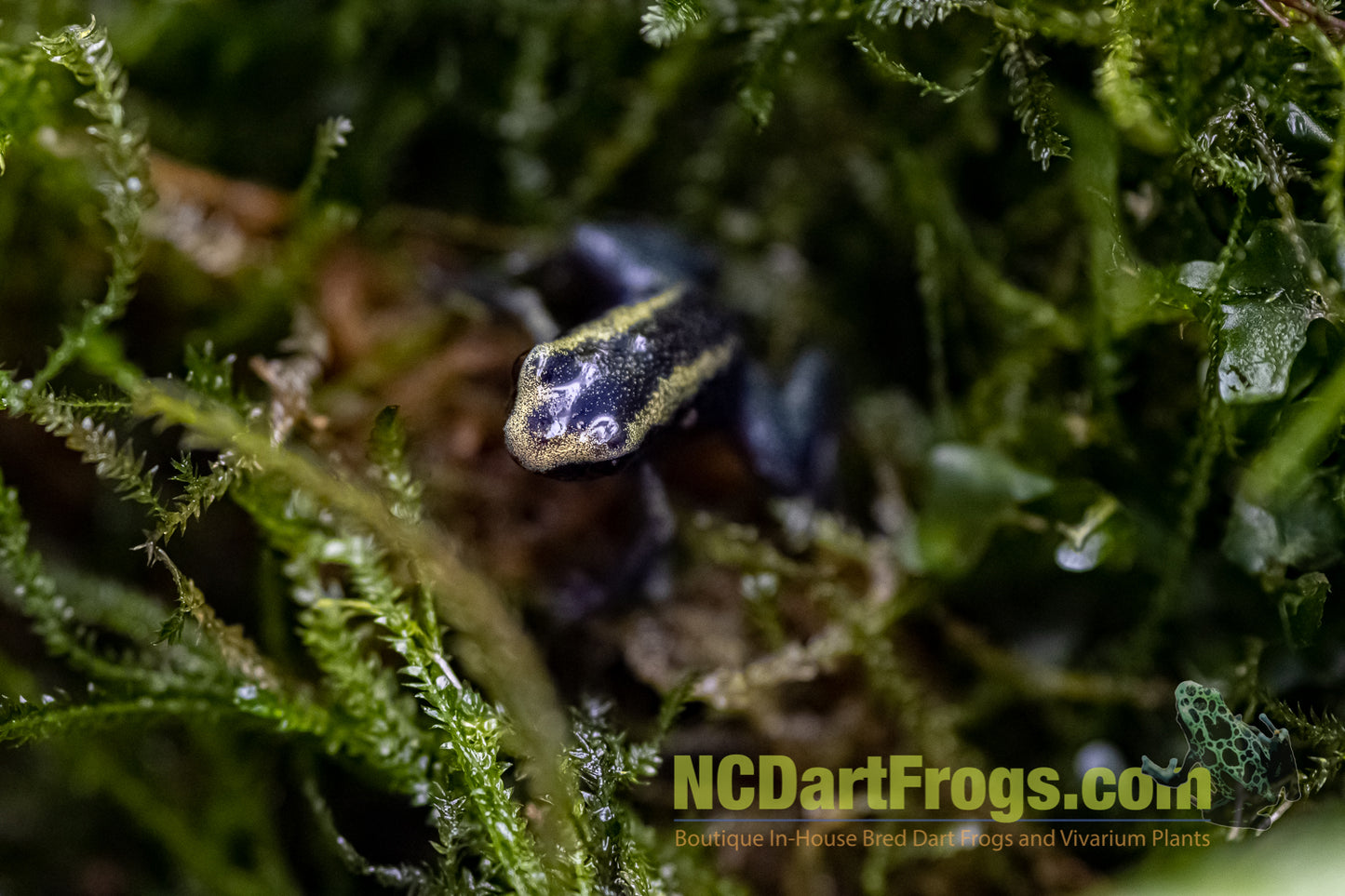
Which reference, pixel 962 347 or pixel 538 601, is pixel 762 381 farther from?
pixel 538 601

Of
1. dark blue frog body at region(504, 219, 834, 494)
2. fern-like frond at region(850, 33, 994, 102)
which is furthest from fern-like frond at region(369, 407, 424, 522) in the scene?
fern-like frond at region(850, 33, 994, 102)

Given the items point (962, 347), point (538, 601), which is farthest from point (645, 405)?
point (962, 347)

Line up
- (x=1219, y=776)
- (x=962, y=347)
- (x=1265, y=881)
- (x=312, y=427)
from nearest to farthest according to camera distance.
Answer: (x=1265, y=881) < (x=1219, y=776) < (x=312, y=427) < (x=962, y=347)

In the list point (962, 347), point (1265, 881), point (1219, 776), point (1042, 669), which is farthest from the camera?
point (962, 347)

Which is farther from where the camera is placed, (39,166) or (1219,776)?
(39,166)

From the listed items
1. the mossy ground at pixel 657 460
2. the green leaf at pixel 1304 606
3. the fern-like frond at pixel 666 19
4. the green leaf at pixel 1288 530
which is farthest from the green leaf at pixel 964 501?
the fern-like frond at pixel 666 19
